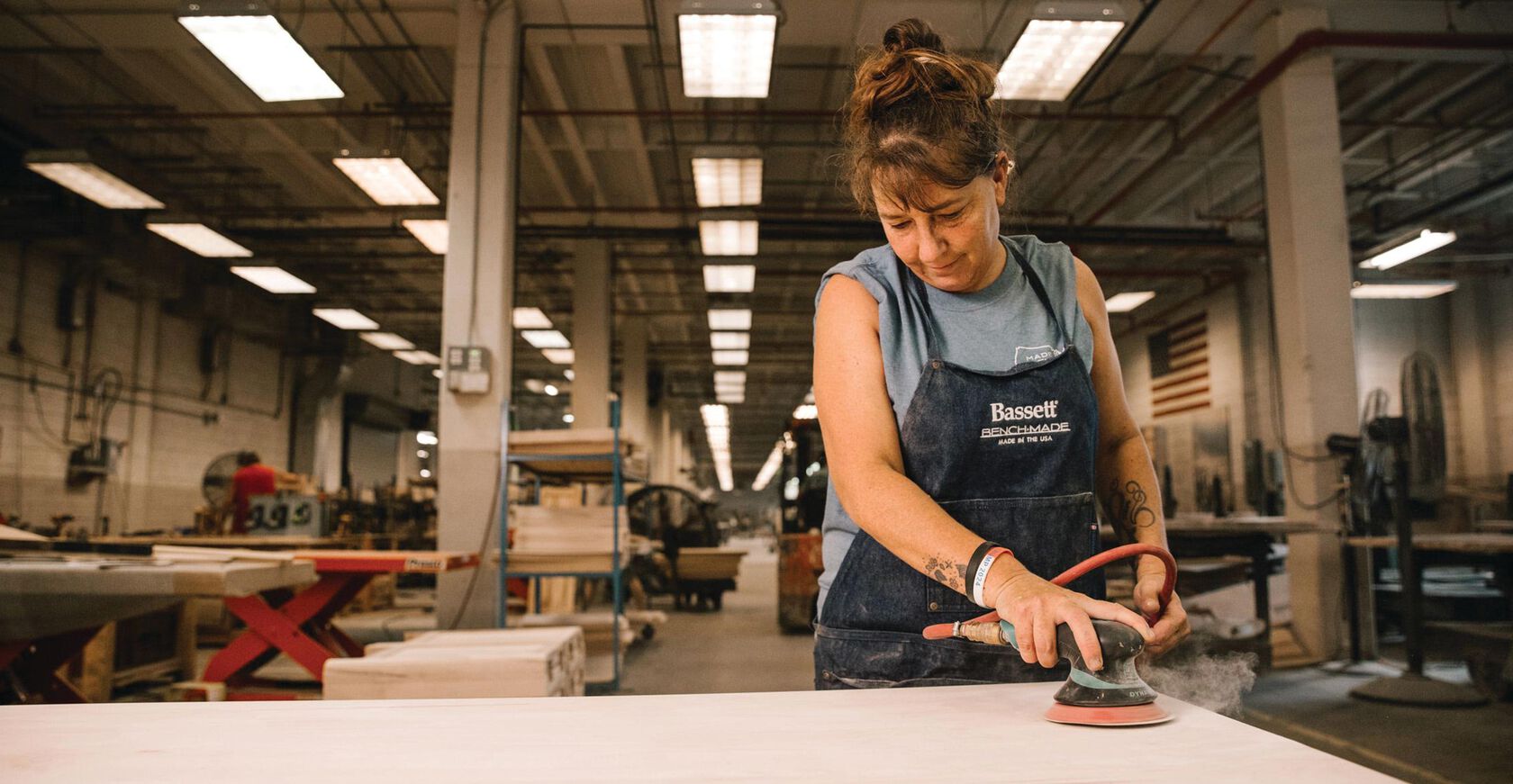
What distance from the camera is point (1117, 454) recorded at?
1418 millimetres

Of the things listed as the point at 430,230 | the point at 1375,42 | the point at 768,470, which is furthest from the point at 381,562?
the point at 768,470

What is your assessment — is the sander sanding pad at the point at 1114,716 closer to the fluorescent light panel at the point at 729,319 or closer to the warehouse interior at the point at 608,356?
the warehouse interior at the point at 608,356

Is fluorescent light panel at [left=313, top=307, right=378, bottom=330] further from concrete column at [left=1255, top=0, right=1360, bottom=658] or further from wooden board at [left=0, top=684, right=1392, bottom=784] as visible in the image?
wooden board at [left=0, top=684, right=1392, bottom=784]

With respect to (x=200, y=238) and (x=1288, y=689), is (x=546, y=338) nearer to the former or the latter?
(x=200, y=238)

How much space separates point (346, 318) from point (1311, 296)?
36.2 ft

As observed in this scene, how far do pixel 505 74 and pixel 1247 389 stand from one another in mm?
9669

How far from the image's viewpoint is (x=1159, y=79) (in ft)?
23.8

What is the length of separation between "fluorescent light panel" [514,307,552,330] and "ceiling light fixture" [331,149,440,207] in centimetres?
401

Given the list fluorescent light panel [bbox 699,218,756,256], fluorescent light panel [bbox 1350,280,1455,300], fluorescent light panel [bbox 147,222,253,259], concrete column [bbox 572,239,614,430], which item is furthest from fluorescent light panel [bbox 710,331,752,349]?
fluorescent light panel [bbox 1350,280,1455,300]

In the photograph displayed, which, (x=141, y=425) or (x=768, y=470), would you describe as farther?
(x=768, y=470)

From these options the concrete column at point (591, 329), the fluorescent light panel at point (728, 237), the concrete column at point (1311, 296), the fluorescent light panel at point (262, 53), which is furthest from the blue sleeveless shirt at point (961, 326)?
the concrete column at point (591, 329)

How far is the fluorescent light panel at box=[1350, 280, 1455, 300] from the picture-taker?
926cm

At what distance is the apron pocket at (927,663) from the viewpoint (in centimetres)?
120

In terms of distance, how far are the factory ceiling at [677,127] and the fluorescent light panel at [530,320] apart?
0.69 metres
